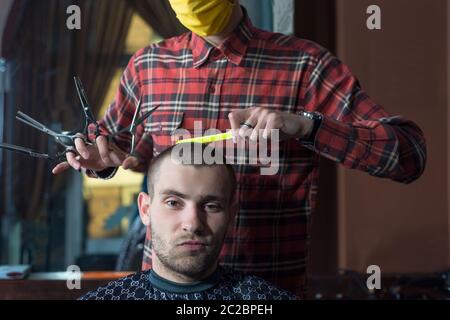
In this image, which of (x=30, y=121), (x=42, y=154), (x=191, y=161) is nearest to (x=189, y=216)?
(x=191, y=161)

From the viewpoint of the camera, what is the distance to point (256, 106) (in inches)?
50.7

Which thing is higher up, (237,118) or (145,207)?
(237,118)

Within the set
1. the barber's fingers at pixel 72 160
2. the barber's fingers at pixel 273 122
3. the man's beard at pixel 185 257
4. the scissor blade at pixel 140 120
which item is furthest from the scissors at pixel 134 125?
the barber's fingers at pixel 273 122

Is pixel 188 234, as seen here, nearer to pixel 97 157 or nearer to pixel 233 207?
pixel 233 207

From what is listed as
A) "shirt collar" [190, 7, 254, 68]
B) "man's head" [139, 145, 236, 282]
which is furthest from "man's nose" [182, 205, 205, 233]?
"shirt collar" [190, 7, 254, 68]

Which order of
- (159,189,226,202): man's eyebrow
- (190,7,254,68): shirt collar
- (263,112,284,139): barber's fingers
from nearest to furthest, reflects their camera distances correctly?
1. (263,112,284,139): barber's fingers
2. (159,189,226,202): man's eyebrow
3. (190,7,254,68): shirt collar

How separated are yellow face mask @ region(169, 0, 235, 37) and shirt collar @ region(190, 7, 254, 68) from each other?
0.20 ft

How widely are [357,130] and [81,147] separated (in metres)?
0.55

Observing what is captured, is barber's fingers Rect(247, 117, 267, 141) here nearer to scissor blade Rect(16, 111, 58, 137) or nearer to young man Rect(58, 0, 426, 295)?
young man Rect(58, 0, 426, 295)

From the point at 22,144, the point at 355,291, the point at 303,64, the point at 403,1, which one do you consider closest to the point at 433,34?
the point at 403,1

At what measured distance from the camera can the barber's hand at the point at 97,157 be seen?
119 cm

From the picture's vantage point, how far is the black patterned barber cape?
4.11 ft

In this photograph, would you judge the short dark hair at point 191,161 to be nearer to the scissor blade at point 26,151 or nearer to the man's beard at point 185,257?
the man's beard at point 185,257

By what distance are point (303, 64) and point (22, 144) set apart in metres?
0.68
